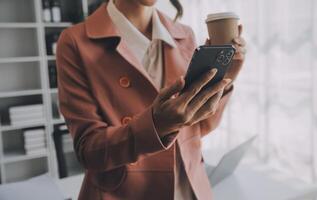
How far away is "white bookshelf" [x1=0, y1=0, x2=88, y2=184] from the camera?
9.02 feet

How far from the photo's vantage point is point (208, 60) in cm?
53

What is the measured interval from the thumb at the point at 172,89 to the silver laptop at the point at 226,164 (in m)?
0.86

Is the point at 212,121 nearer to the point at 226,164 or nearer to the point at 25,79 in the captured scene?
the point at 226,164

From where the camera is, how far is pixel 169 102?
0.53 metres

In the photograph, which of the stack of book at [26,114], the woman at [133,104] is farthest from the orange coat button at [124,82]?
the stack of book at [26,114]

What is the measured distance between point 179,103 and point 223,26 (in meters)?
0.26

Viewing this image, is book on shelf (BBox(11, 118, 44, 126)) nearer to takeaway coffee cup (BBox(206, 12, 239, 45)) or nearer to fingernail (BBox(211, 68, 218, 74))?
takeaway coffee cup (BBox(206, 12, 239, 45))

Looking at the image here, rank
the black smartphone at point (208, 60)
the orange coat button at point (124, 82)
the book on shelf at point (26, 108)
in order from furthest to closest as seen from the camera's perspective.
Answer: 1. the book on shelf at point (26, 108)
2. the orange coat button at point (124, 82)
3. the black smartphone at point (208, 60)

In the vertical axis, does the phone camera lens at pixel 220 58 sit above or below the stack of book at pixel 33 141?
above

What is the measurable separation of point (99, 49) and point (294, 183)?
1.16 m

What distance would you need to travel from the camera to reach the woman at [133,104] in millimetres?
555

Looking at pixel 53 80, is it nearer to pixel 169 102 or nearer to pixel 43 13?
pixel 43 13

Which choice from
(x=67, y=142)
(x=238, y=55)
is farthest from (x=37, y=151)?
(x=238, y=55)

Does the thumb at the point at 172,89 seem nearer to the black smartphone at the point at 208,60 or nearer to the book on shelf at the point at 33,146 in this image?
the black smartphone at the point at 208,60
